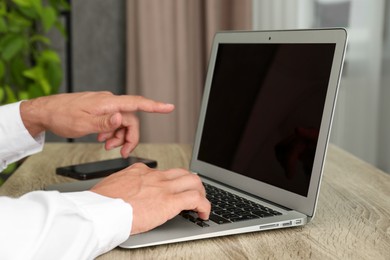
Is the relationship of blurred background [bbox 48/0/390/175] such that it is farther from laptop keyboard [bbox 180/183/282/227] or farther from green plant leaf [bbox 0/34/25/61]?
laptop keyboard [bbox 180/183/282/227]

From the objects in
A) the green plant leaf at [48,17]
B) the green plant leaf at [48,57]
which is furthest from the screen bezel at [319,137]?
the green plant leaf at [48,57]

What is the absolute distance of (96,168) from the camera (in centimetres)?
131

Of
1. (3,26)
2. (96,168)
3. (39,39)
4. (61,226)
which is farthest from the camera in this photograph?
(39,39)

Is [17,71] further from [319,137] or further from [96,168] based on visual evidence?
[319,137]

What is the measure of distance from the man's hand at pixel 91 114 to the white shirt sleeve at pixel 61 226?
11.6 inches

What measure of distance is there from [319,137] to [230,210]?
17cm

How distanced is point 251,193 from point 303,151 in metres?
0.15

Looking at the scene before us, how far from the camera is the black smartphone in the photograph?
4.15 ft

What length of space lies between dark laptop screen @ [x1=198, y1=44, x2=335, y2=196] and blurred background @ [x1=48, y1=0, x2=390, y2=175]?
1644mm

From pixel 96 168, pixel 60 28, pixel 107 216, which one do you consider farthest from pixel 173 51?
pixel 107 216

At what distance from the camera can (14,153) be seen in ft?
4.00

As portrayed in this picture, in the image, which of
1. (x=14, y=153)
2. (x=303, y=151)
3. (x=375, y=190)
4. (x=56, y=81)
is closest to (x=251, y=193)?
(x=303, y=151)

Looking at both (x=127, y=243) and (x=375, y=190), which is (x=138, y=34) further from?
(x=127, y=243)

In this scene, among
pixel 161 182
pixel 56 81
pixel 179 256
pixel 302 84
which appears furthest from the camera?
pixel 56 81
